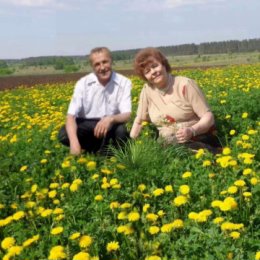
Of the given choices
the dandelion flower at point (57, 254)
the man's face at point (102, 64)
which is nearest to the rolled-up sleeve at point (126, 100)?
the man's face at point (102, 64)

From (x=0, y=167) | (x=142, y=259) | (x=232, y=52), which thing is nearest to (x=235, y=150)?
(x=142, y=259)

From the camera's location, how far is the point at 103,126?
4.77m

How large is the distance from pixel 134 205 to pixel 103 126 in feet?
4.58

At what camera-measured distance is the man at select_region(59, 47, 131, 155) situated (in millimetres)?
4789

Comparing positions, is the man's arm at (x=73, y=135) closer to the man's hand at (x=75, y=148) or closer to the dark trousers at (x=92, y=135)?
the man's hand at (x=75, y=148)

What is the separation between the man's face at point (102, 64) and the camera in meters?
4.69

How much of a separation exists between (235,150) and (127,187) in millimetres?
1227

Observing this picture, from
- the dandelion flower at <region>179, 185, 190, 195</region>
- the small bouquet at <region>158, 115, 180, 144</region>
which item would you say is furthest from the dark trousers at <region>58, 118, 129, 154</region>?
the dandelion flower at <region>179, 185, 190, 195</region>

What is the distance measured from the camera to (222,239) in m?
2.64

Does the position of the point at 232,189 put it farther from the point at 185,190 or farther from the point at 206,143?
the point at 206,143

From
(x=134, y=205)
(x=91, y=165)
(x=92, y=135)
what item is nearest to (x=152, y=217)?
(x=134, y=205)

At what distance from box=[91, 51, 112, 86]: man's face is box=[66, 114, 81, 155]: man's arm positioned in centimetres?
56

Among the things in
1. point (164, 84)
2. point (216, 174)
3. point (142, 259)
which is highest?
point (164, 84)

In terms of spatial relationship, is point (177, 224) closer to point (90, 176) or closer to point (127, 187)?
point (127, 187)
